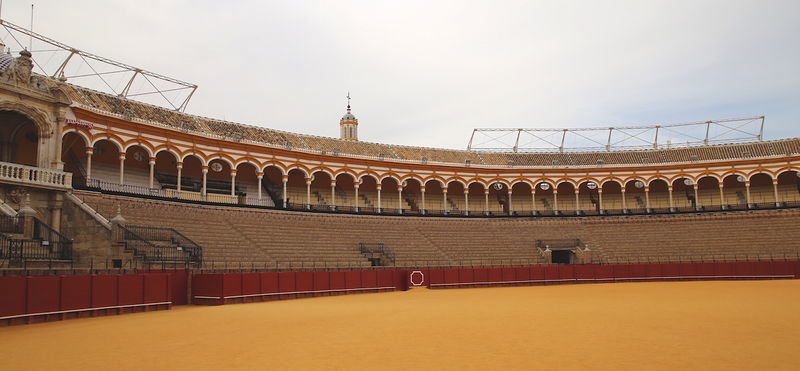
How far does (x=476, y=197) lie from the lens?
5162 cm

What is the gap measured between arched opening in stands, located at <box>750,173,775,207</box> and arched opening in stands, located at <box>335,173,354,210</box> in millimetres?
31756

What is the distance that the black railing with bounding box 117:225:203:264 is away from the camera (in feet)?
76.7

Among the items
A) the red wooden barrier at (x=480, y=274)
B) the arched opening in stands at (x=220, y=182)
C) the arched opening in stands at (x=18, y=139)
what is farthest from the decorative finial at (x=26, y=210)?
the red wooden barrier at (x=480, y=274)

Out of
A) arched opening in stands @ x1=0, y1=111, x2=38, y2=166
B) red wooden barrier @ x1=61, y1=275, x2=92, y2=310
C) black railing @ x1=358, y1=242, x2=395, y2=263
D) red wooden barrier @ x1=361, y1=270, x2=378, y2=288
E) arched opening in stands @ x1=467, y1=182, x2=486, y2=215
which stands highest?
arched opening in stands @ x1=0, y1=111, x2=38, y2=166

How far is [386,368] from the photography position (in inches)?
383

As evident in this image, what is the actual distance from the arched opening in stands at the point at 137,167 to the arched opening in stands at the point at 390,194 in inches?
703

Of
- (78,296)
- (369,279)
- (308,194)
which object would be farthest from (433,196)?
(78,296)

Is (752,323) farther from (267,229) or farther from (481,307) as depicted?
(267,229)

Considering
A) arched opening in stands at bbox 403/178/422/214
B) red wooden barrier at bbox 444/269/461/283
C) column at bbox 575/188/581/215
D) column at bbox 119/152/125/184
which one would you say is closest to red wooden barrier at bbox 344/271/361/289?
red wooden barrier at bbox 444/269/461/283

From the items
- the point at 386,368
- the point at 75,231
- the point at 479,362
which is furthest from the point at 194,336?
the point at 75,231

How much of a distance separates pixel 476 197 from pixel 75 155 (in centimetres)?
3110

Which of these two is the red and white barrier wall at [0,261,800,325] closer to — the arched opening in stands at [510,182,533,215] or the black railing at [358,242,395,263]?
the black railing at [358,242,395,263]

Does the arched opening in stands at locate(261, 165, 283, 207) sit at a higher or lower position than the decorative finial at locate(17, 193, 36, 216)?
higher

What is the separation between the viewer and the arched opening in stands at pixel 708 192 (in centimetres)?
4875
